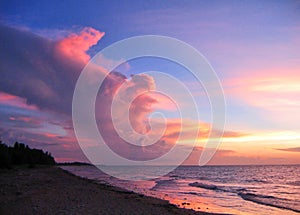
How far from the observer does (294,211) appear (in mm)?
24844

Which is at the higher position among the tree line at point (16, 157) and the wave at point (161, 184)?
the tree line at point (16, 157)

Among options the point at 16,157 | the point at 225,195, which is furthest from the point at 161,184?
the point at 16,157

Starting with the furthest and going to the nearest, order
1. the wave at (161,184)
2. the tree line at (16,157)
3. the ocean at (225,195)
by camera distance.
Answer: the tree line at (16,157)
the wave at (161,184)
the ocean at (225,195)

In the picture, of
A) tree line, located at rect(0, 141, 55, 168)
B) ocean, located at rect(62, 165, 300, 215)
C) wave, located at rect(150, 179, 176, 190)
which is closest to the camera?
ocean, located at rect(62, 165, 300, 215)

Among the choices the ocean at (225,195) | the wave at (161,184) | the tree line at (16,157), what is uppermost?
the tree line at (16,157)

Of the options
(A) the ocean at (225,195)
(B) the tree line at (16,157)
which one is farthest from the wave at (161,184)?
(B) the tree line at (16,157)

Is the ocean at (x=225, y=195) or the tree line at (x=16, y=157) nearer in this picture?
the ocean at (x=225, y=195)

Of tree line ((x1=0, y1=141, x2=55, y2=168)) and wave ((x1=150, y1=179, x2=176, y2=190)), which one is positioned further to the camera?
tree line ((x1=0, y1=141, x2=55, y2=168))

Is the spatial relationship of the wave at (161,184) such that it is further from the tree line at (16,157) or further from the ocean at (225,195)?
the tree line at (16,157)

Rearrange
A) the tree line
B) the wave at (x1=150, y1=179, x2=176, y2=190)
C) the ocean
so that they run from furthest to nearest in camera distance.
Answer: the tree line → the wave at (x1=150, y1=179, x2=176, y2=190) → the ocean

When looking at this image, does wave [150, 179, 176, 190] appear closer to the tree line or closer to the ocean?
the ocean

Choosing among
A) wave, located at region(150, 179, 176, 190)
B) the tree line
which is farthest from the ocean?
the tree line

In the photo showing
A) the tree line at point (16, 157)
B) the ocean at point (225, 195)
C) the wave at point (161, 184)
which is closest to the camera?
the ocean at point (225, 195)

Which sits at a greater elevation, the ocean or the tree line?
the tree line
